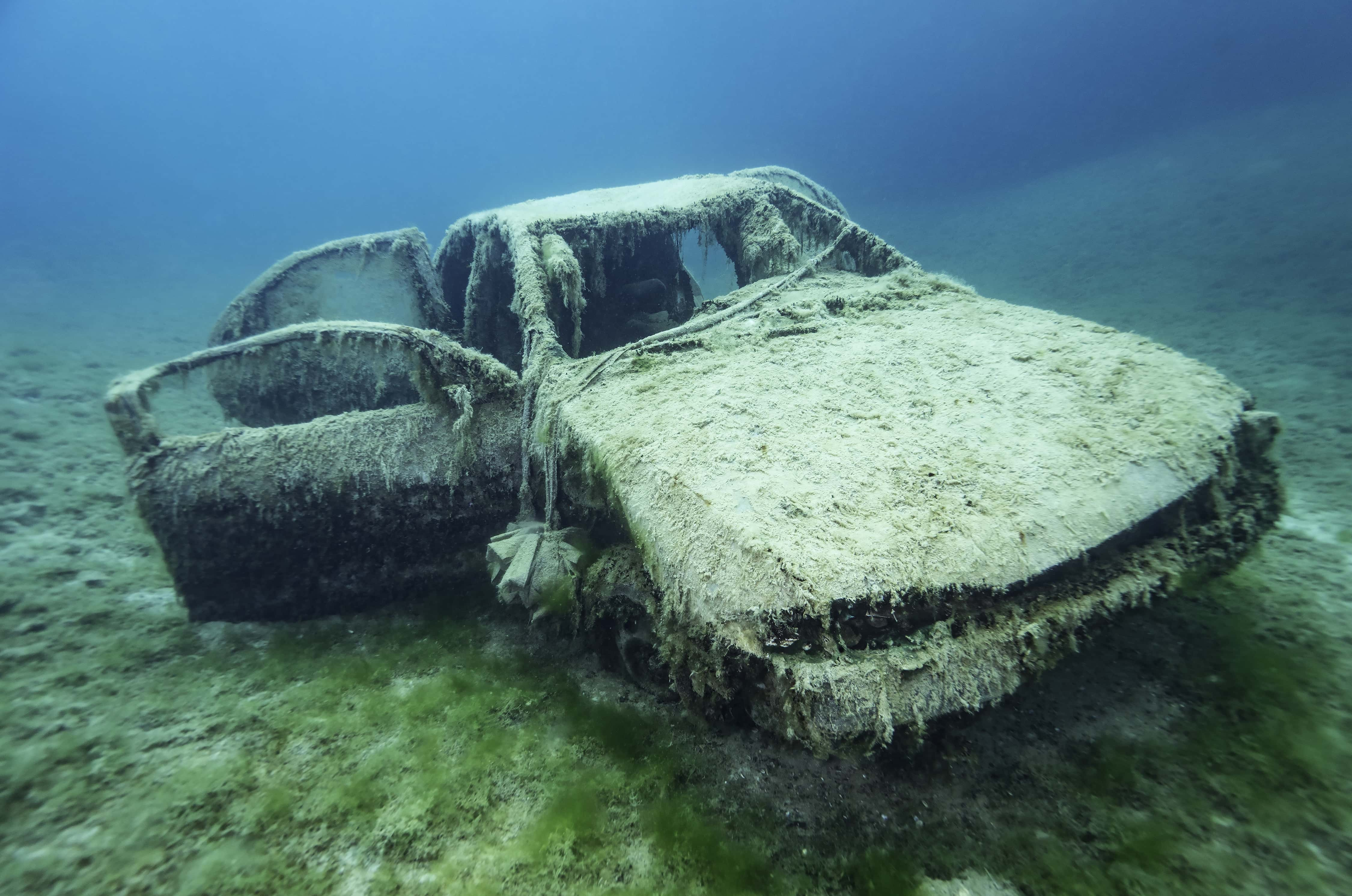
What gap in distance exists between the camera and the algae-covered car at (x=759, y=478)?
4.41 feet

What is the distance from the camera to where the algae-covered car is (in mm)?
1344

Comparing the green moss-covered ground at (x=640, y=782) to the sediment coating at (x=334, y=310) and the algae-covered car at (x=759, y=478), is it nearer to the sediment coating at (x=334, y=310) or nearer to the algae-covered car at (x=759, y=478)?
the algae-covered car at (x=759, y=478)

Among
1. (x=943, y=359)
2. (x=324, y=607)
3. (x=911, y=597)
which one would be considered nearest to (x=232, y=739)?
(x=324, y=607)

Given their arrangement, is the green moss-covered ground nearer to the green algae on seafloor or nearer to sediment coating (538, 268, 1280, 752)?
the green algae on seafloor

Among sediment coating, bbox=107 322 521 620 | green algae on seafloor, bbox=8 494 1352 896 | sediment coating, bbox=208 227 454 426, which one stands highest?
sediment coating, bbox=208 227 454 426

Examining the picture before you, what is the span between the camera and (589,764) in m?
1.92

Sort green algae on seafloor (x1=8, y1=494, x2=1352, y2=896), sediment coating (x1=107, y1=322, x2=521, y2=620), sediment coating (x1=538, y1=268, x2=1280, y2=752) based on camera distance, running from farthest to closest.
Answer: sediment coating (x1=107, y1=322, x2=521, y2=620) < green algae on seafloor (x1=8, y1=494, x2=1352, y2=896) < sediment coating (x1=538, y1=268, x2=1280, y2=752)

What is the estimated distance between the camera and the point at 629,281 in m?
4.69

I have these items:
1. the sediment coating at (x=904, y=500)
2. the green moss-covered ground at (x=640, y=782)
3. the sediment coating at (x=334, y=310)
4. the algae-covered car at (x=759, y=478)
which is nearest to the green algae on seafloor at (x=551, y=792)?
the green moss-covered ground at (x=640, y=782)

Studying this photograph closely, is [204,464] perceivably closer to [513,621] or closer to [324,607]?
[324,607]

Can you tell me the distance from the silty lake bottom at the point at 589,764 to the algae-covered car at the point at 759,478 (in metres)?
0.25

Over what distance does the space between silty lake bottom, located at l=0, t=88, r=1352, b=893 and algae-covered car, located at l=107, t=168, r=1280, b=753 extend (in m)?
0.25

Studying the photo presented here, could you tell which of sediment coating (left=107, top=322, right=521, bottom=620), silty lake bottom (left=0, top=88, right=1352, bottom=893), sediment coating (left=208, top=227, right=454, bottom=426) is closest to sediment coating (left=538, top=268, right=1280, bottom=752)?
silty lake bottom (left=0, top=88, right=1352, bottom=893)

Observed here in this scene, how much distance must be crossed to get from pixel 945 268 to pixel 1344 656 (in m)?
17.0
